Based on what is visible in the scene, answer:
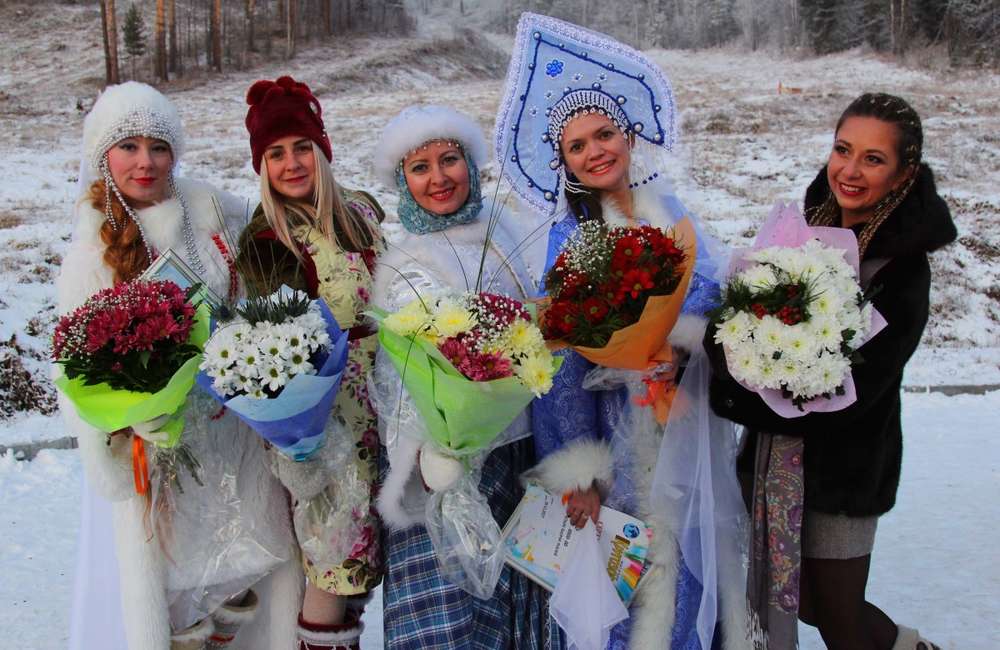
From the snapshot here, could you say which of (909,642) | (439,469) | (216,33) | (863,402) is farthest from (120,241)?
(216,33)

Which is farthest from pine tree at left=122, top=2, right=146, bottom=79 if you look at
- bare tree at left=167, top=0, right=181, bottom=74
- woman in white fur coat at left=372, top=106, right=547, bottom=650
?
woman in white fur coat at left=372, top=106, right=547, bottom=650

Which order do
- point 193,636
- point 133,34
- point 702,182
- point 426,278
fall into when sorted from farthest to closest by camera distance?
point 702,182
point 133,34
point 193,636
point 426,278

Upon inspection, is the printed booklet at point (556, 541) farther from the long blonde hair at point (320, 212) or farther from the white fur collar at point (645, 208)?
the long blonde hair at point (320, 212)

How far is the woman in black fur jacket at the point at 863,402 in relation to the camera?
74.3 inches

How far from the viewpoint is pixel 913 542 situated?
3.67 m

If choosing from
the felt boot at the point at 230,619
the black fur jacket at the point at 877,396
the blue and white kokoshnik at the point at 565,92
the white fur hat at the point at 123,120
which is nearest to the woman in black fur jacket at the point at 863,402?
the black fur jacket at the point at 877,396

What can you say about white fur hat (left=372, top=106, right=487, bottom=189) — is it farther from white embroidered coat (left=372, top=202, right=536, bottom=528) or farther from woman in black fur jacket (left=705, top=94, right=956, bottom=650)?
woman in black fur jacket (left=705, top=94, right=956, bottom=650)

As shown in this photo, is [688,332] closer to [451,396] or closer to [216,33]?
[451,396]

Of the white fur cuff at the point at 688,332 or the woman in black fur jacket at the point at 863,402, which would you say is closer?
the woman in black fur jacket at the point at 863,402

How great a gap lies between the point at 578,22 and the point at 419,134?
7.82 metres

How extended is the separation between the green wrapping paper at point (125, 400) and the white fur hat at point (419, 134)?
82 centimetres

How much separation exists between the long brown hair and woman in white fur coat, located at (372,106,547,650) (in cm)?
67

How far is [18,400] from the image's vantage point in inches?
207

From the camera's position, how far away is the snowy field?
3.46m
